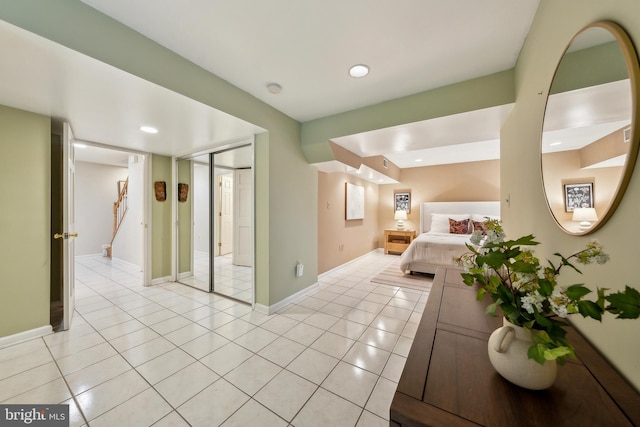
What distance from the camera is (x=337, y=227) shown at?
14.9ft

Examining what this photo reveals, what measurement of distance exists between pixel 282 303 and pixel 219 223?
359 cm

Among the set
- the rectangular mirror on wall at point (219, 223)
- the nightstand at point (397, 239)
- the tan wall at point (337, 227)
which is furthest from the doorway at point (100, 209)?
the nightstand at point (397, 239)

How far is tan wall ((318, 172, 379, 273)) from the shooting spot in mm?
4020

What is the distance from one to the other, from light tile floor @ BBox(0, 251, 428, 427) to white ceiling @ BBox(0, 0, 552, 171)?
214cm

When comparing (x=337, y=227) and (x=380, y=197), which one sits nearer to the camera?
(x=337, y=227)

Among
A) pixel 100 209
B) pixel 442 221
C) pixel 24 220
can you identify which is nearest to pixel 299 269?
pixel 24 220

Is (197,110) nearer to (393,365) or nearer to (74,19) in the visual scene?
(74,19)

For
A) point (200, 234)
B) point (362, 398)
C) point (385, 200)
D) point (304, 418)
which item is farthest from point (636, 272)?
point (200, 234)

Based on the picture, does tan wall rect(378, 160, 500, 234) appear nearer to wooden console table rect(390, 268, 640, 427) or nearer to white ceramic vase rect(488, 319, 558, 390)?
wooden console table rect(390, 268, 640, 427)

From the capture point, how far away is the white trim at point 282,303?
2.68 m

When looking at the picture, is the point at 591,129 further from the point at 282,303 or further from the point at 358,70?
the point at 282,303

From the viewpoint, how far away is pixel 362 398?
1.47 metres

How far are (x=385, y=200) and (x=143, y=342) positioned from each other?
6186 millimetres

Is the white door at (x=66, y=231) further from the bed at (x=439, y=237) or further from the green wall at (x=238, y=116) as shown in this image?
the bed at (x=439, y=237)
